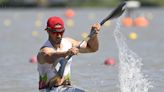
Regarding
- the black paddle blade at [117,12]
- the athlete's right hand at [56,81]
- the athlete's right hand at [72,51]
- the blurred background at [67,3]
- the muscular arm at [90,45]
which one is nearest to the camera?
the athlete's right hand at [72,51]

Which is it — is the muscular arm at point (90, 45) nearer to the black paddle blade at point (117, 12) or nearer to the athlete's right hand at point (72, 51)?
the athlete's right hand at point (72, 51)

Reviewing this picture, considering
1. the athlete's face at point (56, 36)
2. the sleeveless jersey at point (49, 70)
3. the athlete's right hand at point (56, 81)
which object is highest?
the athlete's face at point (56, 36)

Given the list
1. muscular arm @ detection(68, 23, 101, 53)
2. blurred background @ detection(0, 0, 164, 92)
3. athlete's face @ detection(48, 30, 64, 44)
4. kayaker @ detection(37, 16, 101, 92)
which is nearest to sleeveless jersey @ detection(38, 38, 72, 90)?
kayaker @ detection(37, 16, 101, 92)

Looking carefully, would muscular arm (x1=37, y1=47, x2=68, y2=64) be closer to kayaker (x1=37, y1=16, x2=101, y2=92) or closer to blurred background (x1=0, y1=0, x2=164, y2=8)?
kayaker (x1=37, y1=16, x2=101, y2=92)

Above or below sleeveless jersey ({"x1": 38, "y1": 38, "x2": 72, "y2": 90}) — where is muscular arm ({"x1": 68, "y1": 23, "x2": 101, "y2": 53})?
above

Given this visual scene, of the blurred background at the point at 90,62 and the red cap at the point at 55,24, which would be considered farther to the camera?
the blurred background at the point at 90,62

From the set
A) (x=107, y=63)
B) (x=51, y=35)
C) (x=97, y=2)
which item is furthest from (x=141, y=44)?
(x=97, y=2)

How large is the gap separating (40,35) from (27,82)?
1207 centimetres

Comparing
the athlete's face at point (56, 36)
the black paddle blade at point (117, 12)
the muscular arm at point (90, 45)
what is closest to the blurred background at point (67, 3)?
the black paddle blade at point (117, 12)

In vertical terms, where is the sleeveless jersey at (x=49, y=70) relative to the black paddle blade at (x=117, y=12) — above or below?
below

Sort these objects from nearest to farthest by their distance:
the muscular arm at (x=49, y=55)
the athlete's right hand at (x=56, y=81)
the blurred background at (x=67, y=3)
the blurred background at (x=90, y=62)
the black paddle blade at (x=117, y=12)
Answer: the muscular arm at (x=49, y=55) → the athlete's right hand at (x=56, y=81) → the black paddle blade at (x=117, y=12) → the blurred background at (x=90, y=62) → the blurred background at (x=67, y=3)

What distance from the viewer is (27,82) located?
12.0 m

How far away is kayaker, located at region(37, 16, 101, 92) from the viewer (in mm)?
8352

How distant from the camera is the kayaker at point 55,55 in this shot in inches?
329
